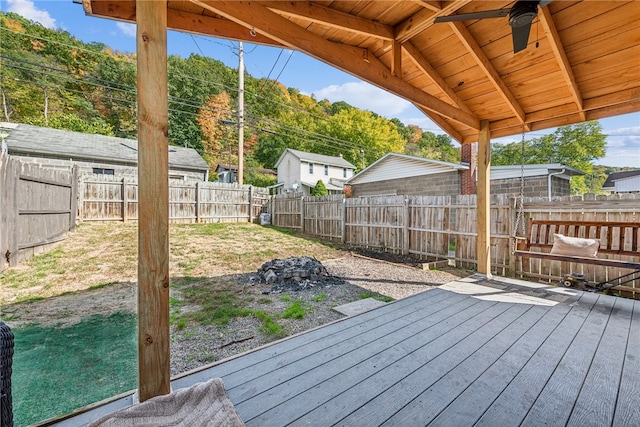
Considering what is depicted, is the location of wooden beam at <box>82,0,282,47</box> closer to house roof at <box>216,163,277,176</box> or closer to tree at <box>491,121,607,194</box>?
house roof at <box>216,163,277,176</box>

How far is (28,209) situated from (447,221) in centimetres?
793

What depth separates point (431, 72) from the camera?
3.20 metres

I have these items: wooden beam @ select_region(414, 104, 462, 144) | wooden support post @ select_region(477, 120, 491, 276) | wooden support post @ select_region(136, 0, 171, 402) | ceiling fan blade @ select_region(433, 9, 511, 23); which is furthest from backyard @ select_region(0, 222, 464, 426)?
ceiling fan blade @ select_region(433, 9, 511, 23)

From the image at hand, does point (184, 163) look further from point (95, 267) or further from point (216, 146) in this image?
point (95, 267)

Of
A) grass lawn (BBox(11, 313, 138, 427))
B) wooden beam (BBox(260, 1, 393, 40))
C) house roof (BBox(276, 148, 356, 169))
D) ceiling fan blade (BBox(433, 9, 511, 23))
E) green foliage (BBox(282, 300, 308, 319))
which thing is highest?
house roof (BBox(276, 148, 356, 169))

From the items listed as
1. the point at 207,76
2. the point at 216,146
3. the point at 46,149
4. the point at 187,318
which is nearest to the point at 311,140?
the point at 216,146

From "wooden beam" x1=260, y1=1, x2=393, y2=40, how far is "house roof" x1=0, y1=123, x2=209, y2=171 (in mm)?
14525

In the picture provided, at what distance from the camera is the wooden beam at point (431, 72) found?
295 cm

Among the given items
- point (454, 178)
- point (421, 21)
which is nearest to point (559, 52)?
point (421, 21)

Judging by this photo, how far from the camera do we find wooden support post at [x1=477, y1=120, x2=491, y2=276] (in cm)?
410

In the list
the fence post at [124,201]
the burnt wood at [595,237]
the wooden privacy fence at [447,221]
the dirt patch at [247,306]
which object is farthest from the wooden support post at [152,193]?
the fence post at [124,201]

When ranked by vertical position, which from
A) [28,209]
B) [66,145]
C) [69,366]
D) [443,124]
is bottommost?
A: [69,366]

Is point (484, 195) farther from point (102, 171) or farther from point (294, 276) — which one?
point (102, 171)

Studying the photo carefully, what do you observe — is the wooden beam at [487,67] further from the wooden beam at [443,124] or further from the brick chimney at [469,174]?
the brick chimney at [469,174]
